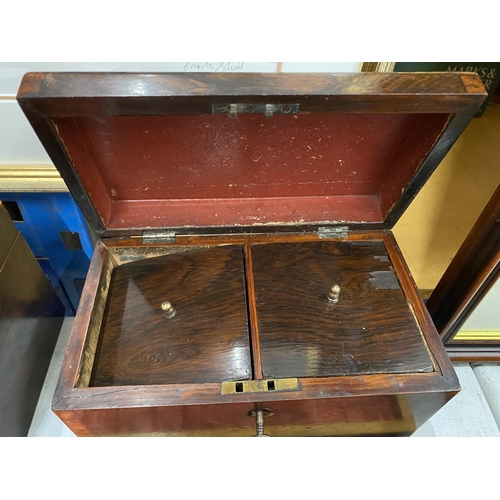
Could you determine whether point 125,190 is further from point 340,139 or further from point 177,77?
point 340,139

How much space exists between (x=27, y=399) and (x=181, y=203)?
905 millimetres

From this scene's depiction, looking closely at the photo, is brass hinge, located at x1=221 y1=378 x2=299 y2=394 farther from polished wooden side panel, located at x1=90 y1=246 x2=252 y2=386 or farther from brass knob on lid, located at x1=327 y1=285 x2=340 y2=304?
brass knob on lid, located at x1=327 y1=285 x2=340 y2=304

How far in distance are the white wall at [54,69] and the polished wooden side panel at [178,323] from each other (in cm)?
56

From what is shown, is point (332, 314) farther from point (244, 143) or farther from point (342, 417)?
point (244, 143)

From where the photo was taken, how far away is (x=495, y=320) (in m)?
1.44

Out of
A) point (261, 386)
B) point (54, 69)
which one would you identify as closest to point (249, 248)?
point (261, 386)

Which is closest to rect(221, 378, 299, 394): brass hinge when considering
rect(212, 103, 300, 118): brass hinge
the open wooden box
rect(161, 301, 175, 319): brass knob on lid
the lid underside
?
the open wooden box

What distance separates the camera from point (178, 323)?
1.13 metres

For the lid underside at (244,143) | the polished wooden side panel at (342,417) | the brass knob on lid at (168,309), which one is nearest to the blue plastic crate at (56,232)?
the lid underside at (244,143)

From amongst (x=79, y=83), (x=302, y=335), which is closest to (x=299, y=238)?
(x=302, y=335)

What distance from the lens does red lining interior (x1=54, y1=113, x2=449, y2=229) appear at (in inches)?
39.4

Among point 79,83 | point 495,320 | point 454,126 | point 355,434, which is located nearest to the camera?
point 79,83

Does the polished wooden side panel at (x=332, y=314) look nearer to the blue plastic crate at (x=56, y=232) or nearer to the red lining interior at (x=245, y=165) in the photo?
the red lining interior at (x=245, y=165)

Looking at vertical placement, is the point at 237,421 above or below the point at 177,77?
below
